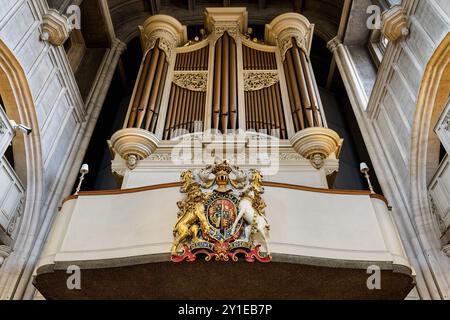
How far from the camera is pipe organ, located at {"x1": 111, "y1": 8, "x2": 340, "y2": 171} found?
23.6ft

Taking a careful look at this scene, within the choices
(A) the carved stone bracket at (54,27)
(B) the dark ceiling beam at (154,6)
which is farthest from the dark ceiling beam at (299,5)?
(A) the carved stone bracket at (54,27)

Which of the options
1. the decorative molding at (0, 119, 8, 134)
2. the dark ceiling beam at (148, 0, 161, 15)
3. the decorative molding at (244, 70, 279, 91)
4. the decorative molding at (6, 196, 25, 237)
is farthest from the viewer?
the dark ceiling beam at (148, 0, 161, 15)

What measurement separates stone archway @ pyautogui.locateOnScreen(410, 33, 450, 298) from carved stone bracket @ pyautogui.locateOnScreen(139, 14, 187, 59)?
545 cm

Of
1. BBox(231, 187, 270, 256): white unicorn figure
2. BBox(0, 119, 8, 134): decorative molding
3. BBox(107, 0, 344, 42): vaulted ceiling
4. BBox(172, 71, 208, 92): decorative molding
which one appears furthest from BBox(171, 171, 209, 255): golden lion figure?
BBox(107, 0, 344, 42): vaulted ceiling

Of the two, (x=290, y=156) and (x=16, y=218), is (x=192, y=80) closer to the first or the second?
(x=290, y=156)

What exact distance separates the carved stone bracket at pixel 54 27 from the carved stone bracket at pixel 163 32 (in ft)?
7.04

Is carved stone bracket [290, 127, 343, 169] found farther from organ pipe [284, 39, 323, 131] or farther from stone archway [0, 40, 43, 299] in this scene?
stone archway [0, 40, 43, 299]

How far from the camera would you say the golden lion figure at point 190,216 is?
4.53 m

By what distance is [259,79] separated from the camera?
8.48 meters

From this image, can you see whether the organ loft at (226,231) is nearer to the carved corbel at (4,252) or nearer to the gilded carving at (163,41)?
the carved corbel at (4,252)

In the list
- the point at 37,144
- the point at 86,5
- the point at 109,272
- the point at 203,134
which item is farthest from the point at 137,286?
the point at 86,5

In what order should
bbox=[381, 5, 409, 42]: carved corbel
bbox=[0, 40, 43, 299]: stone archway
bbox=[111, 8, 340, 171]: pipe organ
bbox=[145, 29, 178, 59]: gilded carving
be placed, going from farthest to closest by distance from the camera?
bbox=[145, 29, 178, 59]: gilded carving, bbox=[111, 8, 340, 171]: pipe organ, bbox=[381, 5, 409, 42]: carved corbel, bbox=[0, 40, 43, 299]: stone archway

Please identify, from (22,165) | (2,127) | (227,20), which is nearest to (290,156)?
(2,127)

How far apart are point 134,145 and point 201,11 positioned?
23.9 feet
